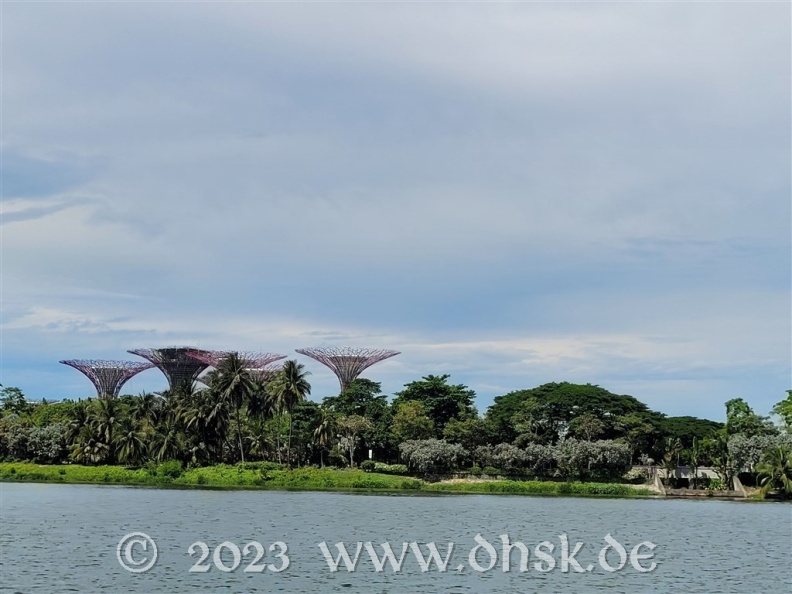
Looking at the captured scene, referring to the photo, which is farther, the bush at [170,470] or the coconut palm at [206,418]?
the coconut palm at [206,418]

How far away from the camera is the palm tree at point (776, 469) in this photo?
64938 mm

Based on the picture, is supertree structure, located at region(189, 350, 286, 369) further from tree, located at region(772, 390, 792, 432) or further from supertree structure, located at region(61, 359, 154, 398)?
tree, located at region(772, 390, 792, 432)

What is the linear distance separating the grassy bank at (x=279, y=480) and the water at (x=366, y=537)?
12248 mm

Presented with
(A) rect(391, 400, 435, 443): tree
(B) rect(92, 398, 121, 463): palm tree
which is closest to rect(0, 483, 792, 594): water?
(B) rect(92, 398, 121, 463): palm tree

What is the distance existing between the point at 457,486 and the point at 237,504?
28.1 metres

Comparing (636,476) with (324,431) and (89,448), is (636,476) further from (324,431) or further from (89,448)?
(89,448)

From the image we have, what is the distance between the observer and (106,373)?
12194 centimetres

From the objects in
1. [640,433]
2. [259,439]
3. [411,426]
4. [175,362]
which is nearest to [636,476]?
[640,433]

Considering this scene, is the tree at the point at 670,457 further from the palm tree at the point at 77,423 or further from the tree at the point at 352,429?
the palm tree at the point at 77,423

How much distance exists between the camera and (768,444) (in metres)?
66.8

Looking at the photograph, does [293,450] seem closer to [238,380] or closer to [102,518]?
[238,380]

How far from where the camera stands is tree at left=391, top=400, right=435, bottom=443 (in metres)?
81.7

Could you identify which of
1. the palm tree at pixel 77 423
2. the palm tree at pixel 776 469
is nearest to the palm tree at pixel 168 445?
the palm tree at pixel 77 423

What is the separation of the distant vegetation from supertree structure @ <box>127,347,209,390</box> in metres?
30.5
